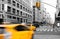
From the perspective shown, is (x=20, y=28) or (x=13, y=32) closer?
(x=13, y=32)

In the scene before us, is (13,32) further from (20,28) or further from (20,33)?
(20,28)

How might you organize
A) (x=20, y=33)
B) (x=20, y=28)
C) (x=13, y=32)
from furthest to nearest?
(x=20, y=28) → (x=20, y=33) → (x=13, y=32)

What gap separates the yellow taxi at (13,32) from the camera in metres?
10.0

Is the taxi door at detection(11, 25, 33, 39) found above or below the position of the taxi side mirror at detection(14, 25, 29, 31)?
below

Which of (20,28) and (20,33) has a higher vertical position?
(20,28)

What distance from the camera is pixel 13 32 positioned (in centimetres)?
1037

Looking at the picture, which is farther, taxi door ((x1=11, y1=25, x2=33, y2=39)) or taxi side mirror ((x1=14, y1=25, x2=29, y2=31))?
taxi side mirror ((x1=14, y1=25, x2=29, y2=31))

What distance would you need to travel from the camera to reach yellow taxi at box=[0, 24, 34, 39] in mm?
10008

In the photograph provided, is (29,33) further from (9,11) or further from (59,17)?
(9,11)

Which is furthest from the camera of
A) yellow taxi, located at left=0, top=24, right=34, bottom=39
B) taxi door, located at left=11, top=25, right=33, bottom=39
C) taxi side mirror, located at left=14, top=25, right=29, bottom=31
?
taxi side mirror, located at left=14, top=25, right=29, bottom=31

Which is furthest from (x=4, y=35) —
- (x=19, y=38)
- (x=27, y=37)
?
(x=27, y=37)

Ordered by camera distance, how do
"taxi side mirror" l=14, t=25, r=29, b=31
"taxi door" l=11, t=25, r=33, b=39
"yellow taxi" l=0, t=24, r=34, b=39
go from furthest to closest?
"taxi side mirror" l=14, t=25, r=29, b=31, "taxi door" l=11, t=25, r=33, b=39, "yellow taxi" l=0, t=24, r=34, b=39

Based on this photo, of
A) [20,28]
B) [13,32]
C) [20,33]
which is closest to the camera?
[13,32]

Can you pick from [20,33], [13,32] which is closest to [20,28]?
[20,33]
